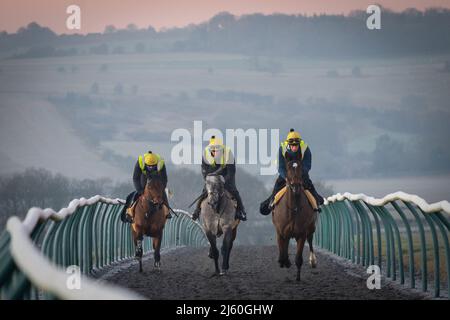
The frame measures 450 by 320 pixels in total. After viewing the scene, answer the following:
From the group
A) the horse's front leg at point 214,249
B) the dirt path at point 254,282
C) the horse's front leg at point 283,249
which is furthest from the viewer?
the horse's front leg at point 214,249

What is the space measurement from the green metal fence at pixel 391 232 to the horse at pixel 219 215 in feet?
6.84

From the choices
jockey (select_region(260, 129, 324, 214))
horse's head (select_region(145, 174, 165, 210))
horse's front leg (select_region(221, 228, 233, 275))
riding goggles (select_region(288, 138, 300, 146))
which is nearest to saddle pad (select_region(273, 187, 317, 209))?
jockey (select_region(260, 129, 324, 214))

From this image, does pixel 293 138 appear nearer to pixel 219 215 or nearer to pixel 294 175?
pixel 294 175

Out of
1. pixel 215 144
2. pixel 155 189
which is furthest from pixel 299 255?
pixel 155 189

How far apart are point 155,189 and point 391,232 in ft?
13.6

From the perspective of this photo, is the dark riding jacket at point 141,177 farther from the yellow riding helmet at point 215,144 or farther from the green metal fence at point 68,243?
the yellow riding helmet at point 215,144

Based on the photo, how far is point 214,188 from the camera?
17.0 m

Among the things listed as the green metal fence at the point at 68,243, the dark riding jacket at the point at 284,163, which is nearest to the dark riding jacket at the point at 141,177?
the green metal fence at the point at 68,243

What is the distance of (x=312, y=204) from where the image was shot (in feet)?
53.4

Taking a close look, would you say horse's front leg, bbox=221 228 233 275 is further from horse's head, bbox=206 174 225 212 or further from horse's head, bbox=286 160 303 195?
horse's head, bbox=286 160 303 195

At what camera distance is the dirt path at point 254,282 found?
13.3 metres

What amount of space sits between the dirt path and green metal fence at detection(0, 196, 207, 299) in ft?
1.69
